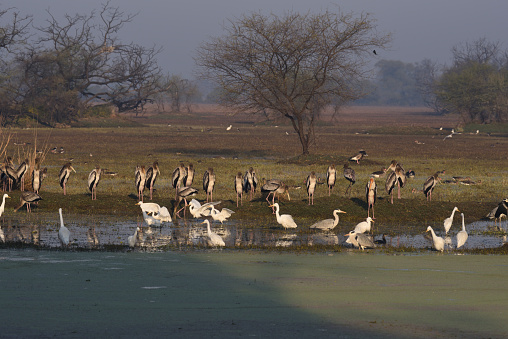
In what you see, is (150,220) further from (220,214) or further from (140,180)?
(140,180)

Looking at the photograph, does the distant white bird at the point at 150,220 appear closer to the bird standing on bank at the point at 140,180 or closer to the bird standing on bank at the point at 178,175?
the bird standing on bank at the point at 140,180

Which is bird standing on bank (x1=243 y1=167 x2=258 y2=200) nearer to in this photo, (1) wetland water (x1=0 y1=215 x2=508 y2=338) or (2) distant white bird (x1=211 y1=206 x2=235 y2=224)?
(2) distant white bird (x1=211 y1=206 x2=235 y2=224)

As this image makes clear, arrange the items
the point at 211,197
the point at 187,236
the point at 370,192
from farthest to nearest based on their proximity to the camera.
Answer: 1. the point at 211,197
2. the point at 370,192
3. the point at 187,236

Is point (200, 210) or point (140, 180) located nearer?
point (200, 210)

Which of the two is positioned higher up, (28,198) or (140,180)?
(140,180)

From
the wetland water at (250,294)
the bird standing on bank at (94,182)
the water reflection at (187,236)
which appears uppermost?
the bird standing on bank at (94,182)

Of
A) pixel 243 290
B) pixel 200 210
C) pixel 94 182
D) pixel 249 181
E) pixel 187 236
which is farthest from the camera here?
pixel 249 181

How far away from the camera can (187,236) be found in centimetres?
1694

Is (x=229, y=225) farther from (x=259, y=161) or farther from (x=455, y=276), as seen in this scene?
(x=259, y=161)

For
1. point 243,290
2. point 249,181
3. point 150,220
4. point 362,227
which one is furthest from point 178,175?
point 243,290

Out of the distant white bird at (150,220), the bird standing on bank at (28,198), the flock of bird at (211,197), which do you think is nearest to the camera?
the flock of bird at (211,197)

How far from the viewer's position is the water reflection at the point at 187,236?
15695mm

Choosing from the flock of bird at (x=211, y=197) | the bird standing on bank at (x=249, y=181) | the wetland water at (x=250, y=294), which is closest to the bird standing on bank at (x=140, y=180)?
the flock of bird at (x=211, y=197)

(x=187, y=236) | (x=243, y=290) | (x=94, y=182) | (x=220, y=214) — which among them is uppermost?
(x=94, y=182)
